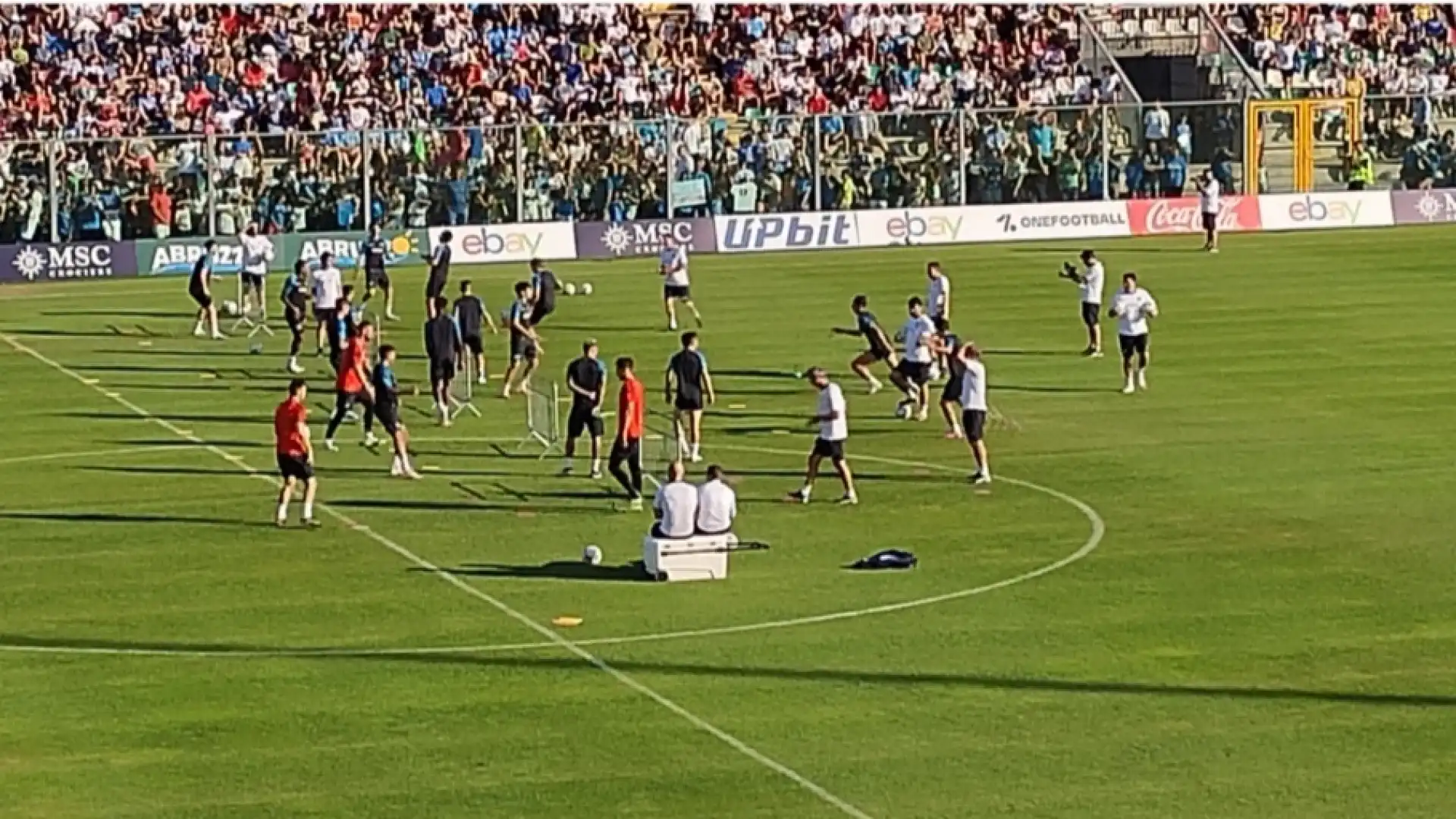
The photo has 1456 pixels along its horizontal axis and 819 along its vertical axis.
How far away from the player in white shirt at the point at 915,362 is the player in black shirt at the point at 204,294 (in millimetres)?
15822

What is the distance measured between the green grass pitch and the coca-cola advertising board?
22560 millimetres

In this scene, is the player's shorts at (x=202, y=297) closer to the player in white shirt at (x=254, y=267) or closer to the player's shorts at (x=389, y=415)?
the player in white shirt at (x=254, y=267)

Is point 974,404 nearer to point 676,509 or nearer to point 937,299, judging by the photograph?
point 676,509

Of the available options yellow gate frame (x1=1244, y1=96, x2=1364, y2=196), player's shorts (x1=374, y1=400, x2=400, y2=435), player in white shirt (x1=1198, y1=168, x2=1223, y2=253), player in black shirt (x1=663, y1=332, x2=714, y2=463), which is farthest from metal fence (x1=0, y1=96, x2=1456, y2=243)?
player in black shirt (x1=663, y1=332, x2=714, y2=463)

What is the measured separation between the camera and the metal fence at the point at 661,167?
66.8 m

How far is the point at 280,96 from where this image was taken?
246ft

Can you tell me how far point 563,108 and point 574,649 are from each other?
166 feet

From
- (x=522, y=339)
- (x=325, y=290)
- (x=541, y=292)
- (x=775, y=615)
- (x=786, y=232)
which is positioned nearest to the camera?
(x=775, y=615)

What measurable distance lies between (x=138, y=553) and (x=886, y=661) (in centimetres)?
1068

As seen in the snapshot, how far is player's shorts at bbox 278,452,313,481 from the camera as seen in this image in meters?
34.4

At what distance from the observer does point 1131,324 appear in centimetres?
4588

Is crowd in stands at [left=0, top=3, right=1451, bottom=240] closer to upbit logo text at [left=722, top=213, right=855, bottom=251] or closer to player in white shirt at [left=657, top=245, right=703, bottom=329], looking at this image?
upbit logo text at [left=722, top=213, right=855, bottom=251]

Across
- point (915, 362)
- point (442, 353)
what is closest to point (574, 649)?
point (442, 353)

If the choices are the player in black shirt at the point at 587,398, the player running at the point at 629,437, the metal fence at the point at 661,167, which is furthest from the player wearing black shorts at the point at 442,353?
the metal fence at the point at 661,167
